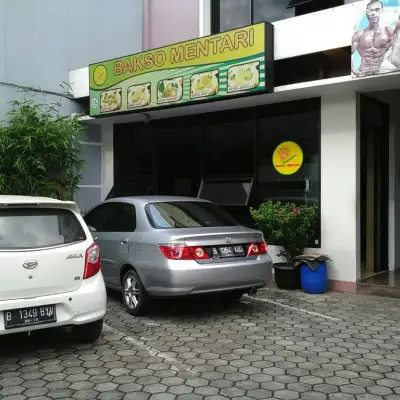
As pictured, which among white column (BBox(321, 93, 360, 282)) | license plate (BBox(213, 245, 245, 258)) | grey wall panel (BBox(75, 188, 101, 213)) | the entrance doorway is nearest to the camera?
license plate (BBox(213, 245, 245, 258))

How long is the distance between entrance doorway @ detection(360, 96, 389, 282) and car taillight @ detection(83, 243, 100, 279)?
597 cm

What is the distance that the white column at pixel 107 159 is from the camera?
11.6m

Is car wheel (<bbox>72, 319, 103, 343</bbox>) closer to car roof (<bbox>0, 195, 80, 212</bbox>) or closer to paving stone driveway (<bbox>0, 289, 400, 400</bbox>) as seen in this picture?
paving stone driveway (<bbox>0, 289, 400, 400</bbox>)

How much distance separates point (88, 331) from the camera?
A: 16.6ft

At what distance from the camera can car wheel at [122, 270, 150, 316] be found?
620cm

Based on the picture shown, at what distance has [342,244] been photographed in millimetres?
8062

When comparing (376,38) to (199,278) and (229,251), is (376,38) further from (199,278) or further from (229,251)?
(199,278)

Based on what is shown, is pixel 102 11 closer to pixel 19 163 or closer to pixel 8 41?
pixel 8 41

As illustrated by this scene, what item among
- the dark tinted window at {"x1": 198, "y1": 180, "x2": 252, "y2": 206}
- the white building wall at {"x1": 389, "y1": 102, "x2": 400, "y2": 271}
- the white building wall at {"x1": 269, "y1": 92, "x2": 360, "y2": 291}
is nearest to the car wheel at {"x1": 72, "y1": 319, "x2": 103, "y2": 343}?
the white building wall at {"x1": 269, "y1": 92, "x2": 360, "y2": 291}

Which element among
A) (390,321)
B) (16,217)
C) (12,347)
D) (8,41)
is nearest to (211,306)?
(390,321)

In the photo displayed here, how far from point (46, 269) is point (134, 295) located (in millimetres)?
2068

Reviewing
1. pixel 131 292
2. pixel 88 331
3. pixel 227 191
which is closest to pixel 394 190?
pixel 227 191

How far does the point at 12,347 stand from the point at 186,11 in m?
8.58

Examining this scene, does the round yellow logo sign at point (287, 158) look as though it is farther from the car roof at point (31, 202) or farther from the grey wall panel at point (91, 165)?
the car roof at point (31, 202)
